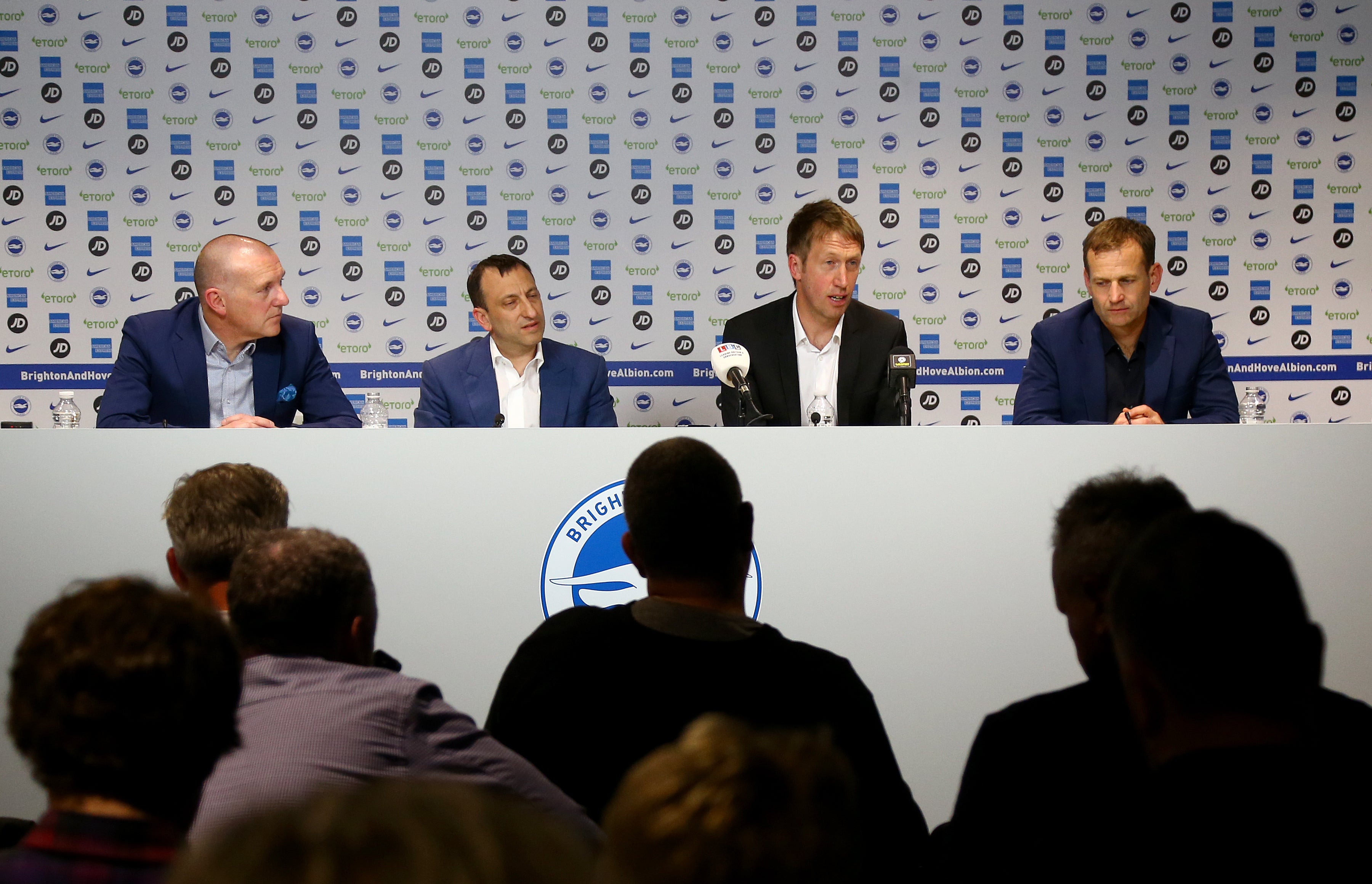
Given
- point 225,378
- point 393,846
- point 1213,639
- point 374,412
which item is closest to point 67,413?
point 225,378

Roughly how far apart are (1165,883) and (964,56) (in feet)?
15.8

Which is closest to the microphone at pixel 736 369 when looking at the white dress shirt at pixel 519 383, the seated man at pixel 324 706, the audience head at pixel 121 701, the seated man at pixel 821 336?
the seated man at pixel 821 336

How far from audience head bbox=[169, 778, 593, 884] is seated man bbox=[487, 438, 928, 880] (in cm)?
103

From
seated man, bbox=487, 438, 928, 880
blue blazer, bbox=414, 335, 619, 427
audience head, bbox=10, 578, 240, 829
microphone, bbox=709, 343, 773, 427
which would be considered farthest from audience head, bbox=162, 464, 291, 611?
blue blazer, bbox=414, 335, 619, 427

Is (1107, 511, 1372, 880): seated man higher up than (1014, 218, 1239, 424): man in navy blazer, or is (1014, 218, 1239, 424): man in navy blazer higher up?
(1014, 218, 1239, 424): man in navy blazer

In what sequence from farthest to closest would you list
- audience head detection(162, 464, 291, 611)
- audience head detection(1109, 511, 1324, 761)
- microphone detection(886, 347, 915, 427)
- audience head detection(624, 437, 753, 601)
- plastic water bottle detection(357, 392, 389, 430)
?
plastic water bottle detection(357, 392, 389, 430)
microphone detection(886, 347, 915, 427)
audience head detection(162, 464, 291, 611)
audience head detection(624, 437, 753, 601)
audience head detection(1109, 511, 1324, 761)

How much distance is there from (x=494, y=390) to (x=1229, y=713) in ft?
11.2

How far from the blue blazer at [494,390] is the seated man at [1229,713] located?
3.04 metres

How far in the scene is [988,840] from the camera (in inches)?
47.3

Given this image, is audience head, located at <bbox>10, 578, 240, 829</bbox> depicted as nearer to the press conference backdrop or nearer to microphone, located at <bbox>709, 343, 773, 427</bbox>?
microphone, located at <bbox>709, 343, 773, 427</bbox>

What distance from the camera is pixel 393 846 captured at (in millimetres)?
365

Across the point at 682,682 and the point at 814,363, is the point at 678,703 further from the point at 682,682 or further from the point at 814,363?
the point at 814,363

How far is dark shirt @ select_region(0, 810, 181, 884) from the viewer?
0.82 metres

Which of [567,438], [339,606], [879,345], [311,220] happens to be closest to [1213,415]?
[879,345]
